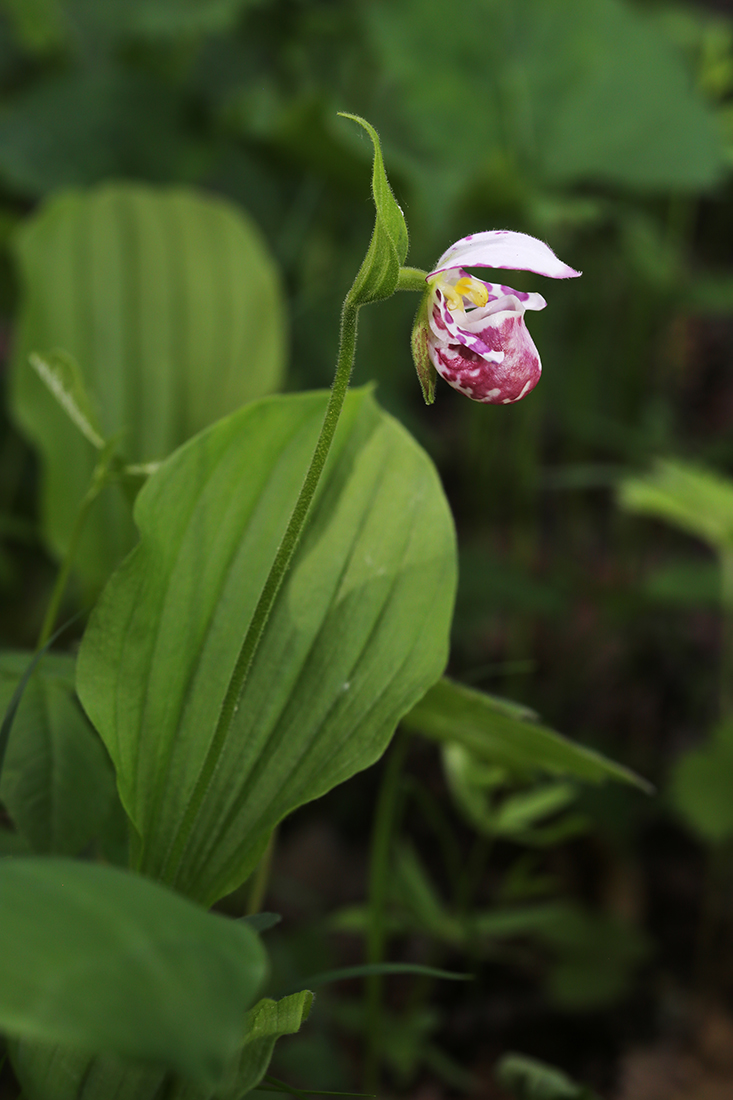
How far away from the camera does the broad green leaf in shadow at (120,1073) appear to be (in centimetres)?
43

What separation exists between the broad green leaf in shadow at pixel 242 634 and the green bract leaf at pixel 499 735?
64mm

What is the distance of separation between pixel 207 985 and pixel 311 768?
27cm

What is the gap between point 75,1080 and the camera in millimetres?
448

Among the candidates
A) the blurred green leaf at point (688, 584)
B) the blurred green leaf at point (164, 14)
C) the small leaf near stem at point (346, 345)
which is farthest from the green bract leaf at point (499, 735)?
the blurred green leaf at point (164, 14)

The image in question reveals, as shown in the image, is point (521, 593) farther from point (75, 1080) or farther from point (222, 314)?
point (75, 1080)

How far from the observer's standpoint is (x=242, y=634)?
53cm

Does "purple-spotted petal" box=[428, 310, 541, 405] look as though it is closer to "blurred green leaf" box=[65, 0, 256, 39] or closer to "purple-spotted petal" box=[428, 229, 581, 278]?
"purple-spotted petal" box=[428, 229, 581, 278]

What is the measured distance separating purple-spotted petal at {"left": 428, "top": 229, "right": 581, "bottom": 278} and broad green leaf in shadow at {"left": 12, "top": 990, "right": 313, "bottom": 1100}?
37 centimetres

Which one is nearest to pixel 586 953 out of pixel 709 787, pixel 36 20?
pixel 709 787

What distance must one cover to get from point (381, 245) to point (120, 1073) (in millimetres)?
433

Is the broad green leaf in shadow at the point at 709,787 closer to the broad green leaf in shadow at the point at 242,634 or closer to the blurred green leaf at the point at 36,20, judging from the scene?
the broad green leaf in shadow at the point at 242,634

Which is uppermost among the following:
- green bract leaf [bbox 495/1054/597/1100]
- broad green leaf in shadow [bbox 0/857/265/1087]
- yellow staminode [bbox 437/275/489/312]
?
yellow staminode [bbox 437/275/489/312]

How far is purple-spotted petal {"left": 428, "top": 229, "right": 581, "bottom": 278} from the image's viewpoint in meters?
0.39

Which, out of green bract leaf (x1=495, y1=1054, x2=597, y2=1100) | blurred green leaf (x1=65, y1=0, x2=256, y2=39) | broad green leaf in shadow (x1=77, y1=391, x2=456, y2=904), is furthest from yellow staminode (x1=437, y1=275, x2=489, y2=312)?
blurred green leaf (x1=65, y1=0, x2=256, y2=39)
